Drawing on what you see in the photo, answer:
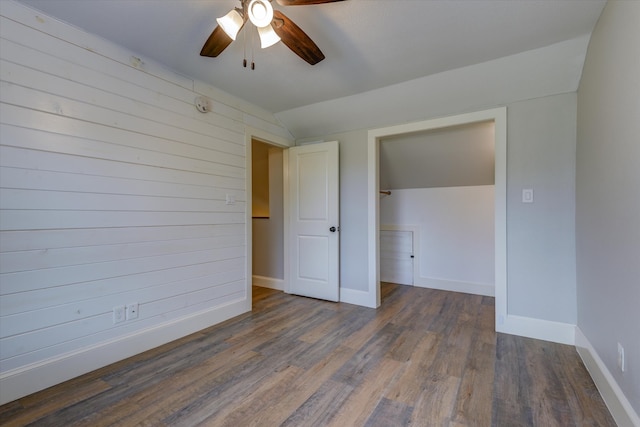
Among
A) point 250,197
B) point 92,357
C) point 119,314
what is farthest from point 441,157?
point 92,357

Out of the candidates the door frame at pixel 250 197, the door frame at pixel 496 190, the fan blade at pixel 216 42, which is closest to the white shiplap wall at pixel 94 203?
the door frame at pixel 250 197

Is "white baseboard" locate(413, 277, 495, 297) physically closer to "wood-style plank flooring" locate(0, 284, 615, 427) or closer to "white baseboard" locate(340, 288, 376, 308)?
"wood-style plank flooring" locate(0, 284, 615, 427)

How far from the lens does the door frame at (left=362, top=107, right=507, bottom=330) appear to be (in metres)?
2.57

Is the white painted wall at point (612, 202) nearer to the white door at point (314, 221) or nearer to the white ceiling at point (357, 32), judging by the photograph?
the white ceiling at point (357, 32)

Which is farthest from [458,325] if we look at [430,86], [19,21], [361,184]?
[19,21]

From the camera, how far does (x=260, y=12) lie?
1465 mm

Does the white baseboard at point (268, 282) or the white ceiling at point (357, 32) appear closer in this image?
the white ceiling at point (357, 32)

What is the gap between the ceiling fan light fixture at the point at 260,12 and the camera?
1437 mm

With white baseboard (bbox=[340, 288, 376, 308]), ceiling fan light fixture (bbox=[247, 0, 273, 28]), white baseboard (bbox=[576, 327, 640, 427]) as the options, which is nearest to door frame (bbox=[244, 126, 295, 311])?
white baseboard (bbox=[340, 288, 376, 308])

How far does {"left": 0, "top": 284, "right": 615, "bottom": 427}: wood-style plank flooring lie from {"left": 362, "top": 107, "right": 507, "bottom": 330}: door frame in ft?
1.60

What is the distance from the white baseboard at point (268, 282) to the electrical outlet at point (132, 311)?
201cm

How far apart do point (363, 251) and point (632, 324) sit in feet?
7.46

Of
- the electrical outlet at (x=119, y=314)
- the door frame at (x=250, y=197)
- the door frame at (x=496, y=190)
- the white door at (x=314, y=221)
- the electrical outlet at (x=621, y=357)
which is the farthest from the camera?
the white door at (x=314, y=221)

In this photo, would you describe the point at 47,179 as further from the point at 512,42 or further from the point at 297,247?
the point at 512,42
